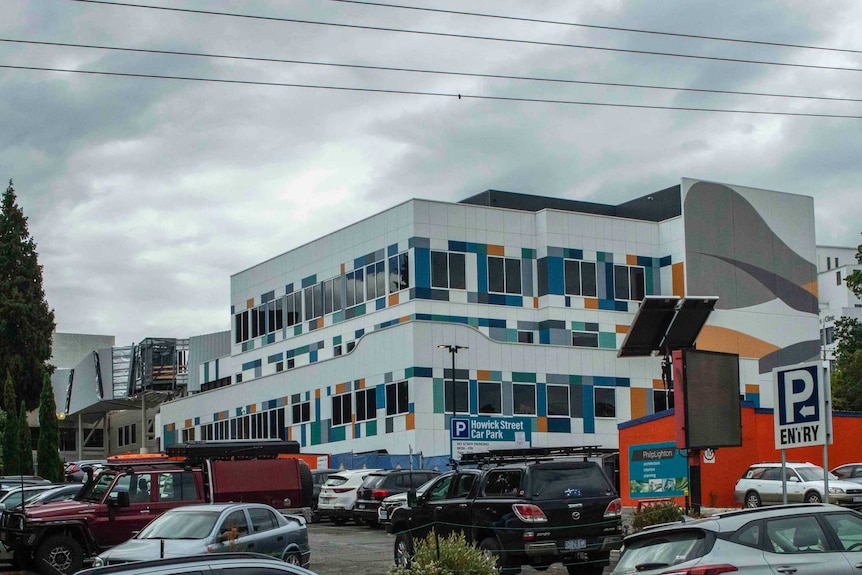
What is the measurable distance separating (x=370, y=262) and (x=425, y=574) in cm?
5247

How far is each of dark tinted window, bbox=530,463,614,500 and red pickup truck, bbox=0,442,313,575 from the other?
778 centimetres

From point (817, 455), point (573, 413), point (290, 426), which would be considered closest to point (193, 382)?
point (290, 426)

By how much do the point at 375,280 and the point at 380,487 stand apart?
98.8 ft

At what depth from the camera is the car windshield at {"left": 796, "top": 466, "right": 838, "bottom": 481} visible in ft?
115

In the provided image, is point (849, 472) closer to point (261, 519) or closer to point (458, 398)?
point (261, 519)

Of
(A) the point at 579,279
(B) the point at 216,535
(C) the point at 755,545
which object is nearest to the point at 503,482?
(B) the point at 216,535

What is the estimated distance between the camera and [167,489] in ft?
75.2

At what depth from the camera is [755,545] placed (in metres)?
11.8

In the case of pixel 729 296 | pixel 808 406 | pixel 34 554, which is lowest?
pixel 34 554

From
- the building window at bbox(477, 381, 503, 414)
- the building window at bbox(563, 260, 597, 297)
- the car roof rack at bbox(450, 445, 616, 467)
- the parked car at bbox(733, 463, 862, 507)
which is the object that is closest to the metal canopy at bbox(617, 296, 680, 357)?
the parked car at bbox(733, 463, 862, 507)

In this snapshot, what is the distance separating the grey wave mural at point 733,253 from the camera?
65062 mm

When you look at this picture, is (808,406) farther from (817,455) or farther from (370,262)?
(370,262)

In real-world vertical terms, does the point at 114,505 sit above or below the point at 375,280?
below

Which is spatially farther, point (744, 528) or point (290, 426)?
point (290, 426)
